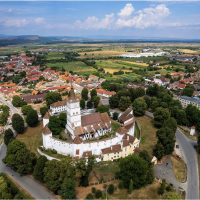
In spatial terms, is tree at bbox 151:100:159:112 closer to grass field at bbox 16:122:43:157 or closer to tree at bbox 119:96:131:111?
tree at bbox 119:96:131:111

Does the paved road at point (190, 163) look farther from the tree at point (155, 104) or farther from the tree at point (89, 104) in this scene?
the tree at point (89, 104)

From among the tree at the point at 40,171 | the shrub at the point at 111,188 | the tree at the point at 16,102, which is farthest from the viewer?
the tree at the point at 16,102

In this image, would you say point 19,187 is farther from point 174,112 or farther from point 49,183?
point 174,112

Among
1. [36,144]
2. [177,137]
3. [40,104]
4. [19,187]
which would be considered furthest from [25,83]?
[177,137]

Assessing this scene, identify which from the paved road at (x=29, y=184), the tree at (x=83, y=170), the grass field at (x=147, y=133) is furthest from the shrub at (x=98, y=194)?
the grass field at (x=147, y=133)

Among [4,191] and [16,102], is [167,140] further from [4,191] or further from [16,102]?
[16,102]
